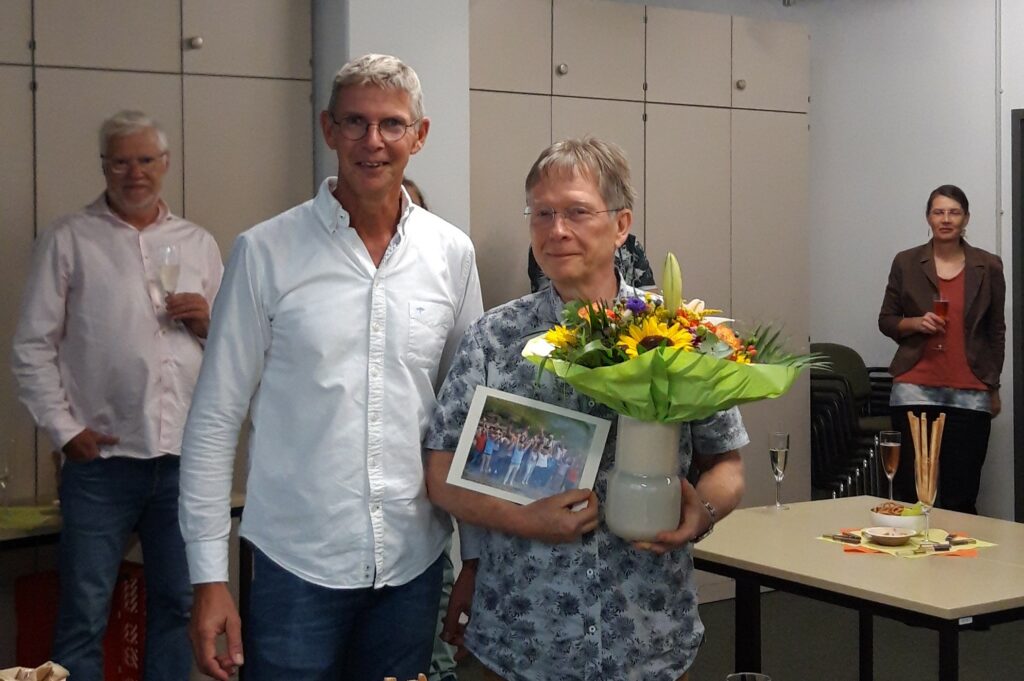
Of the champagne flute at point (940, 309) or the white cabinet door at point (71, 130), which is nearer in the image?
the white cabinet door at point (71, 130)

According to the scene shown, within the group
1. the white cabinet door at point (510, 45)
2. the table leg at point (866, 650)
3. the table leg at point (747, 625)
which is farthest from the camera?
the white cabinet door at point (510, 45)

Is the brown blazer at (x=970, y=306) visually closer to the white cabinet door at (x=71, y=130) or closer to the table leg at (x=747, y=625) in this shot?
the table leg at (x=747, y=625)

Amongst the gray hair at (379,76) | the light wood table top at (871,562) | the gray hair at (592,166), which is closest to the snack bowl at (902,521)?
the light wood table top at (871,562)

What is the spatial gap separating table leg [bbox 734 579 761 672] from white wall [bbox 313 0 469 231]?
2242mm

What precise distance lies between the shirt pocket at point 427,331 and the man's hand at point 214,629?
1.75 feet

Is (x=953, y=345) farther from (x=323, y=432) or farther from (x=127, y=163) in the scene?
(x=323, y=432)

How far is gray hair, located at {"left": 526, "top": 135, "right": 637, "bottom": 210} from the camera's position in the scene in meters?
2.02

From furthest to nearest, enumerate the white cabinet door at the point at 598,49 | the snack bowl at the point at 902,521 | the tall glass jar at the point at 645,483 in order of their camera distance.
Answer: the white cabinet door at the point at 598,49 < the snack bowl at the point at 902,521 < the tall glass jar at the point at 645,483

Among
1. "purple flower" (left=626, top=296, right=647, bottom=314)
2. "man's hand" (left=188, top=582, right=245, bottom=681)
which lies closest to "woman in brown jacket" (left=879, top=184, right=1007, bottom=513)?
"purple flower" (left=626, top=296, right=647, bottom=314)

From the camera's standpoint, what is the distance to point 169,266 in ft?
12.7

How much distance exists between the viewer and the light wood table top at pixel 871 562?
259cm

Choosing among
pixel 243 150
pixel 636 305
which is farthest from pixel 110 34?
pixel 636 305

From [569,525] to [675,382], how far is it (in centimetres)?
30

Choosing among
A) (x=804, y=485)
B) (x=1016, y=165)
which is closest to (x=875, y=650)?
(x=804, y=485)
